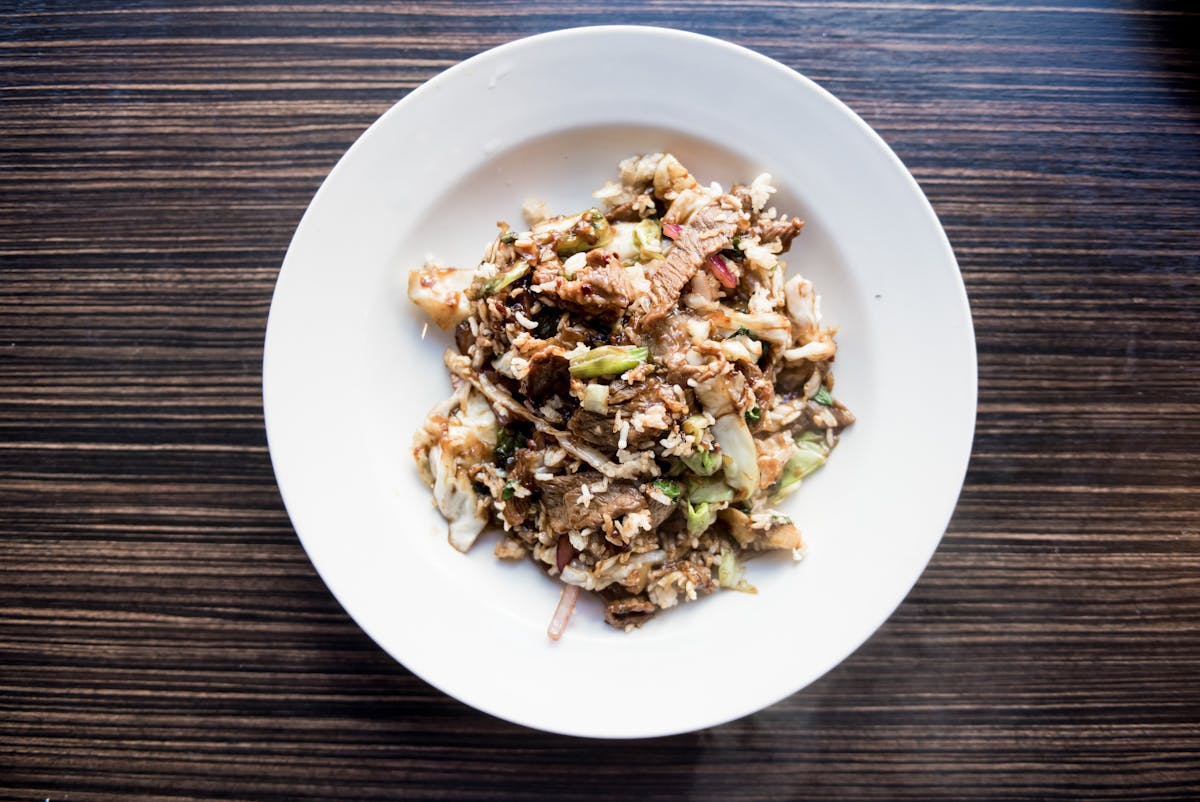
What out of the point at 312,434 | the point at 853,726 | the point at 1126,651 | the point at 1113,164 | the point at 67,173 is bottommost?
the point at 853,726

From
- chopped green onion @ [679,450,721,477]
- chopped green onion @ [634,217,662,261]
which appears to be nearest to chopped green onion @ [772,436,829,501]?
chopped green onion @ [679,450,721,477]

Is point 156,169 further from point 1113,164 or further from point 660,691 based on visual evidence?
point 1113,164

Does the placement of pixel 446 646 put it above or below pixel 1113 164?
below

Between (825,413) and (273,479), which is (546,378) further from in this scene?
(273,479)

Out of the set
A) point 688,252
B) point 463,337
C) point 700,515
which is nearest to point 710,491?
point 700,515

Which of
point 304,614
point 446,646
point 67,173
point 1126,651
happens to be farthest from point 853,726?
point 67,173

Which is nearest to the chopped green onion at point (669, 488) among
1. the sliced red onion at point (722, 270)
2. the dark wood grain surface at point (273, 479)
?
the sliced red onion at point (722, 270)

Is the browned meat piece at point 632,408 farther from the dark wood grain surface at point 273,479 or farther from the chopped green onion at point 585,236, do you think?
the dark wood grain surface at point 273,479

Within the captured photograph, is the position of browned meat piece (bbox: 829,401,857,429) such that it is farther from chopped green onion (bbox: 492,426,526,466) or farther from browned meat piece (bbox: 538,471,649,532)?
chopped green onion (bbox: 492,426,526,466)
